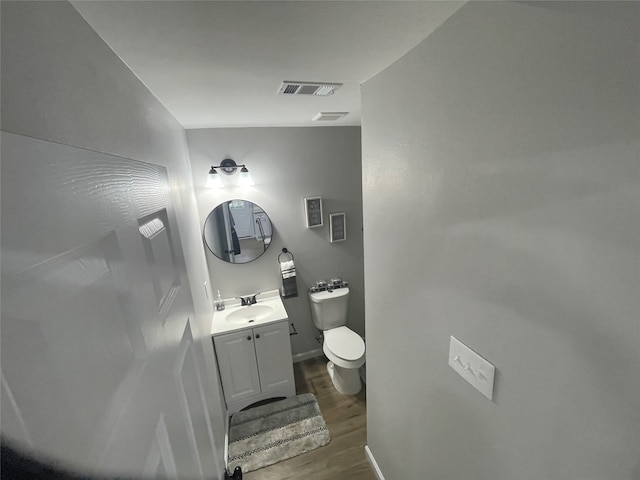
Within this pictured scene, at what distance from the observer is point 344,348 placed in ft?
7.13

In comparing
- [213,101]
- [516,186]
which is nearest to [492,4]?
[516,186]

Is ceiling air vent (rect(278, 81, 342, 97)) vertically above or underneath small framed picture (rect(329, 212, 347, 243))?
above

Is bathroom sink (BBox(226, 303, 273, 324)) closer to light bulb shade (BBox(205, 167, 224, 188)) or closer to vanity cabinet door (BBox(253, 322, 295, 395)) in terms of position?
vanity cabinet door (BBox(253, 322, 295, 395))

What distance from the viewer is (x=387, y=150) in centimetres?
107

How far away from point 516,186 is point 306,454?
2.10 m

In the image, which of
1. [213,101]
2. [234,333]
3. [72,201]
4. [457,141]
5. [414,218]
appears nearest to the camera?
[72,201]

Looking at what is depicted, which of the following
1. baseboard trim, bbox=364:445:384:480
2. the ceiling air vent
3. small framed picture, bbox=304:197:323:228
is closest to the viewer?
the ceiling air vent

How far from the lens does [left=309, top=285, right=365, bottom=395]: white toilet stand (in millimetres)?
2096

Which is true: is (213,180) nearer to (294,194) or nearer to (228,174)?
(228,174)

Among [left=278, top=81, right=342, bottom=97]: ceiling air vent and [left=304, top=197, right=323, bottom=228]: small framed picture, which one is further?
[left=304, top=197, right=323, bottom=228]: small framed picture

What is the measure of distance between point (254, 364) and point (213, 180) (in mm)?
1547

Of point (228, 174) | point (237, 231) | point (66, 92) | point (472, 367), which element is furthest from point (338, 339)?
point (66, 92)

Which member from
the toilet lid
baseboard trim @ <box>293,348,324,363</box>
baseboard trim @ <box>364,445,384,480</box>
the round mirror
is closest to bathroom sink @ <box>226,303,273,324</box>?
the round mirror

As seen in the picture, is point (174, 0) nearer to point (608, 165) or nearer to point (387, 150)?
point (387, 150)
